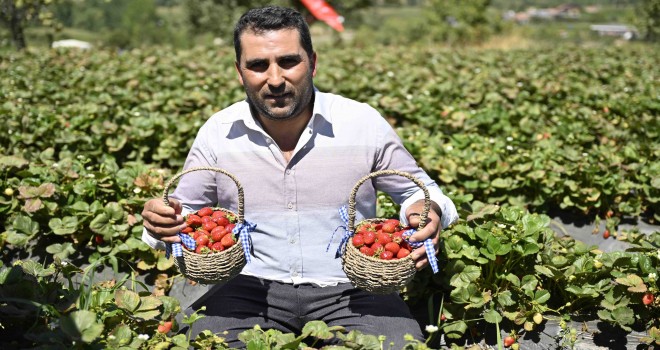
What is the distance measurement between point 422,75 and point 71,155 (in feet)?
16.6

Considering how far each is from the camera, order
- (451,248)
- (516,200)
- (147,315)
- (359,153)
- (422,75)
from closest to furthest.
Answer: (147,315)
(359,153)
(451,248)
(516,200)
(422,75)

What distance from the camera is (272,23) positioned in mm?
2441

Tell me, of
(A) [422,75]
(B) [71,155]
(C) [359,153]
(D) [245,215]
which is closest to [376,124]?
(C) [359,153]

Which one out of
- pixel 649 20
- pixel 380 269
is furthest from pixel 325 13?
pixel 649 20

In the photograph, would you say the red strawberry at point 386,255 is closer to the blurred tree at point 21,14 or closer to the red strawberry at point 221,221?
the red strawberry at point 221,221

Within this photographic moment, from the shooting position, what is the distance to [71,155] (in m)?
4.28

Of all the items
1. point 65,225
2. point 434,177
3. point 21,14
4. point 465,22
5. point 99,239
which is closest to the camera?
point 65,225

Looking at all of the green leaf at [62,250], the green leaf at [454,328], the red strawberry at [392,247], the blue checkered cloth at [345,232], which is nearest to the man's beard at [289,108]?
the blue checkered cloth at [345,232]

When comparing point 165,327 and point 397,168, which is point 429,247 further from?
point 165,327

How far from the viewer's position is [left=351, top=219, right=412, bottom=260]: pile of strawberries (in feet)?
7.44

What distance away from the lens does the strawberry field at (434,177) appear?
240 centimetres

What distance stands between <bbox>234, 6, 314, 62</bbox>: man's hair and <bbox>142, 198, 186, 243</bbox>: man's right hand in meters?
0.70

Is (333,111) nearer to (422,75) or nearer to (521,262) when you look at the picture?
(521,262)

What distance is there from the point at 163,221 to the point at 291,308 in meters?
0.64
